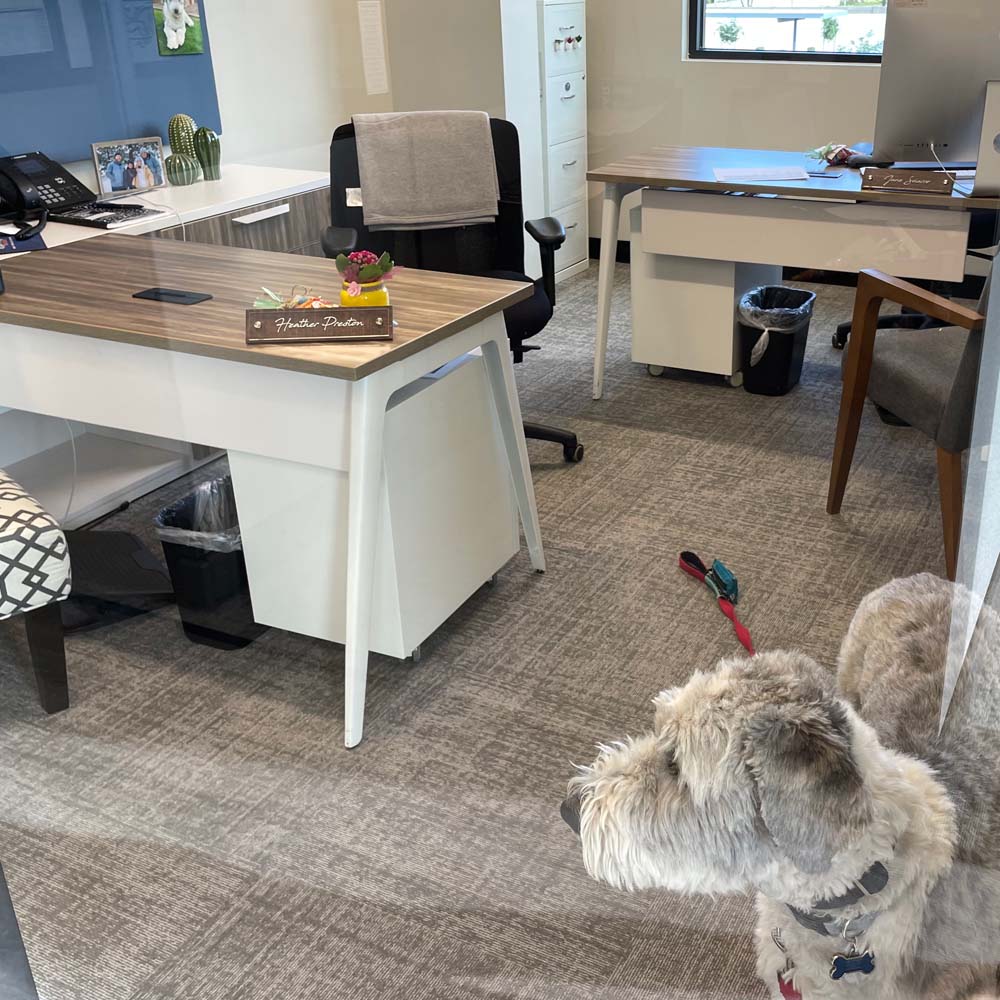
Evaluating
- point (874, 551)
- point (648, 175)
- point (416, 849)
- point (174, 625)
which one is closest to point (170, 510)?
point (174, 625)

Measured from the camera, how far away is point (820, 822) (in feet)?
3.16

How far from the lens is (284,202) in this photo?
2201mm

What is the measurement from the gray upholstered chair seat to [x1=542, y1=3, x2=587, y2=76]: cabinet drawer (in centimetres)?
89

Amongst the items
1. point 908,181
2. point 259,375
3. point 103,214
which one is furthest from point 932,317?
point 103,214

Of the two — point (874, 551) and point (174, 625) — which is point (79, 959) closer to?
point (174, 625)

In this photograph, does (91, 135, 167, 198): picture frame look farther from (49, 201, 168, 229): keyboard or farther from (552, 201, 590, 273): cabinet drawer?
(552, 201, 590, 273): cabinet drawer

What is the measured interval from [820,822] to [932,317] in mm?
1367

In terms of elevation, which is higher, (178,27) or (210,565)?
(178,27)

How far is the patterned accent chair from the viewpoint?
6.47 ft

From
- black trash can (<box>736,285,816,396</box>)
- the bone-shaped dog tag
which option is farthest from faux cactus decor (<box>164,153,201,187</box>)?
the bone-shaped dog tag

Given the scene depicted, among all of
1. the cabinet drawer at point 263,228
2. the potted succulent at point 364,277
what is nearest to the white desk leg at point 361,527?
the potted succulent at point 364,277

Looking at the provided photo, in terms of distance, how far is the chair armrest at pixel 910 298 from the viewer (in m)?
1.86

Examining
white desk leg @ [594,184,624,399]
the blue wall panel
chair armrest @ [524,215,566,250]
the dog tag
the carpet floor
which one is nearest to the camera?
the dog tag

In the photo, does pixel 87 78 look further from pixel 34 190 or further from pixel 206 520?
pixel 206 520
